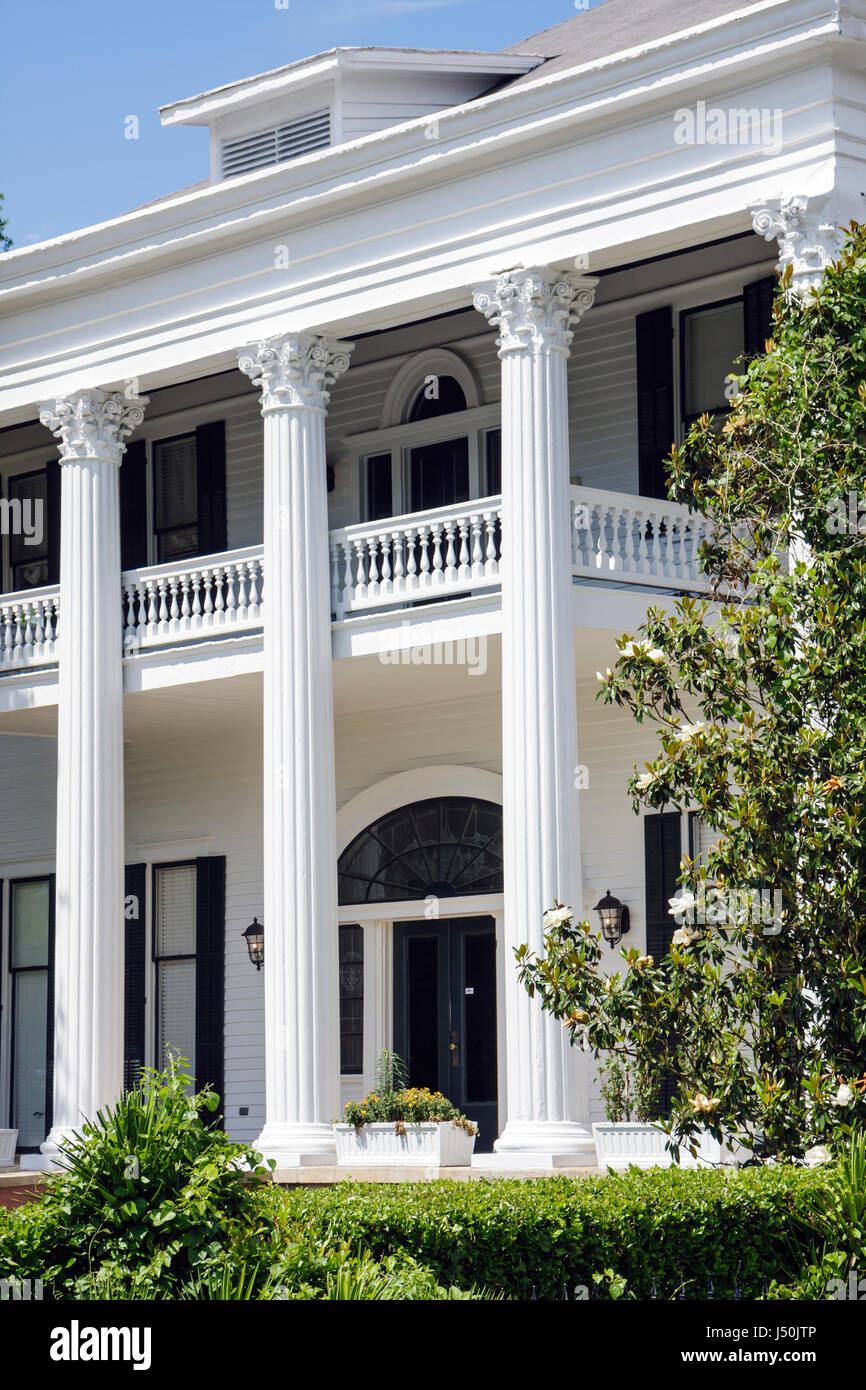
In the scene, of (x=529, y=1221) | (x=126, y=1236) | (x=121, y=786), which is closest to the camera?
(x=126, y=1236)

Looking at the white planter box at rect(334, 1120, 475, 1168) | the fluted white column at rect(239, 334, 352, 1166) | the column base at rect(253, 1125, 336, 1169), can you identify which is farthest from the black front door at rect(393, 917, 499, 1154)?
the column base at rect(253, 1125, 336, 1169)

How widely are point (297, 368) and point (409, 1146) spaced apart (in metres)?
7.06

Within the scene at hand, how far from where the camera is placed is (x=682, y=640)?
10695 mm

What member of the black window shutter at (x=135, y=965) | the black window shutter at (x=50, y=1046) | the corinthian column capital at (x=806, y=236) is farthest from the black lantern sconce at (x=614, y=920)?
the black window shutter at (x=50, y=1046)

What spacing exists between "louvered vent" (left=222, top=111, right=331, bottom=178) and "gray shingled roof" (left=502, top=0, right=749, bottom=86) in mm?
1857

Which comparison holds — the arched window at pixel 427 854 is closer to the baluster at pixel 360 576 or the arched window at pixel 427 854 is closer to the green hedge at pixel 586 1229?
the baluster at pixel 360 576

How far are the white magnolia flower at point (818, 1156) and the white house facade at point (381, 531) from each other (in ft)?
18.6

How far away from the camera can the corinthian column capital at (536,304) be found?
16266 mm

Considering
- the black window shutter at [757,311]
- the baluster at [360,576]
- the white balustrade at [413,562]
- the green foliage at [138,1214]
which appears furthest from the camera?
the baluster at [360,576]

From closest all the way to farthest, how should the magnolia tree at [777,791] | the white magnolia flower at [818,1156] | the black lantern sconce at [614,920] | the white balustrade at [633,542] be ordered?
the white magnolia flower at [818,1156] → the magnolia tree at [777,791] → the white balustrade at [633,542] → the black lantern sconce at [614,920]
